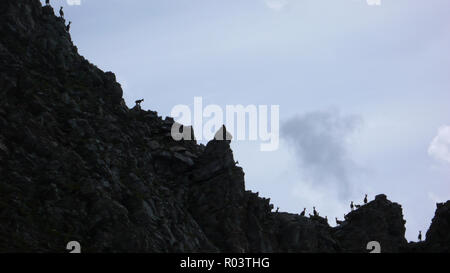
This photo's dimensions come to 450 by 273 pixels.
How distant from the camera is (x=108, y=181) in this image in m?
78.6

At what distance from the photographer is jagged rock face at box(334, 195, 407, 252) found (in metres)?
110

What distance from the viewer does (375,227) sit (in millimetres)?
111562

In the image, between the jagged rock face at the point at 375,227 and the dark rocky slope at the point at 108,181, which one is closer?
the dark rocky slope at the point at 108,181

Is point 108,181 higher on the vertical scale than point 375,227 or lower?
higher

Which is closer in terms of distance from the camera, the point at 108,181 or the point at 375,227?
the point at 108,181

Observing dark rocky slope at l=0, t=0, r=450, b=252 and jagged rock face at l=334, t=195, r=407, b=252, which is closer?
dark rocky slope at l=0, t=0, r=450, b=252

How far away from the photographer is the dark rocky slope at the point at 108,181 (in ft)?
228

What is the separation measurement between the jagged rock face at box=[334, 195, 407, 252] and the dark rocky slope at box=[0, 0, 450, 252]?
0.68ft

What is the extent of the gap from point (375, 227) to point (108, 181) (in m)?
55.6

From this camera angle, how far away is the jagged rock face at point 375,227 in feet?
362

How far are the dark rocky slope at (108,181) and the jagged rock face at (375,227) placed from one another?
21 cm
